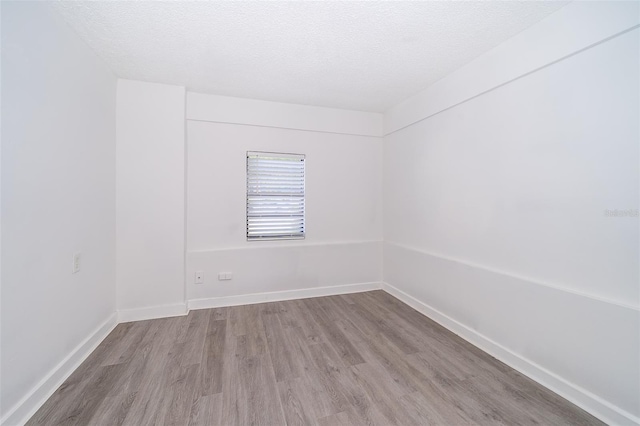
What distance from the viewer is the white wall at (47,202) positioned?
4.41 ft

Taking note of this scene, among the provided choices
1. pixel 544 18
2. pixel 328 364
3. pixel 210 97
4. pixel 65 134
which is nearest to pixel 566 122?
pixel 544 18

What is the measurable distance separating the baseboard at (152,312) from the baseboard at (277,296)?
0.14 m

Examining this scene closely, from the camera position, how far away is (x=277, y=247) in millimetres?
3201

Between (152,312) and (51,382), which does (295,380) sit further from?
(152,312)

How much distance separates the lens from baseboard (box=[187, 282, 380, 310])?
9.61 feet

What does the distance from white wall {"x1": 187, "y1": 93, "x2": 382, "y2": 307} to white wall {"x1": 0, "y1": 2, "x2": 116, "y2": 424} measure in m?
0.90

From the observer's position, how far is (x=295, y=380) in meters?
1.73

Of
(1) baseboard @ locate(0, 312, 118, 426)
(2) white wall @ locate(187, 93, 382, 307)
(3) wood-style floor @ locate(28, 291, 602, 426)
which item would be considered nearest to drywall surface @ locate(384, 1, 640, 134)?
(2) white wall @ locate(187, 93, 382, 307)

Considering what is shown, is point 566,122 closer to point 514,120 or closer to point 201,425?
point 514,120

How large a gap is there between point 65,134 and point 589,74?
361 cm

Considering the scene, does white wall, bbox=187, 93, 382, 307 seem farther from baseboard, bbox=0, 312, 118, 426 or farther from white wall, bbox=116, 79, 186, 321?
baseboard, bbox=0, 312, 118, 426

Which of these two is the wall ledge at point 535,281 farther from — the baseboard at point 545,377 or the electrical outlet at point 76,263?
the electrical outlet at point 76,263

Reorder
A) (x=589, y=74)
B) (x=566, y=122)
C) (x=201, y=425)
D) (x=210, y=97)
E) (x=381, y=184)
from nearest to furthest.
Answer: (x=201, y=425), (x=589, y=74), (x=566, y=122), (x=210, y=97), (x=381, y=184)

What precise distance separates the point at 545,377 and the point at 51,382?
3.37 meters
